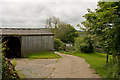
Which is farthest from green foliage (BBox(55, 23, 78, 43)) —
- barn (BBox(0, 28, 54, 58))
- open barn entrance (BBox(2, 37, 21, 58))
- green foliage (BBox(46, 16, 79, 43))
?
open barn entrance (BBox(2, 37, 21, 58))

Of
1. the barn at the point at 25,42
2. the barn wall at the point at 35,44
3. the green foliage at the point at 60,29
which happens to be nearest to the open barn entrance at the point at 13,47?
the barn at the point at 25,42

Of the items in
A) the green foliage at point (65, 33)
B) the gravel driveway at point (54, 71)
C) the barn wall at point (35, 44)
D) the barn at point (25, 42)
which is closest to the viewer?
the gravel driveway at point (54, 71)

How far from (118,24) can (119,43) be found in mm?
816

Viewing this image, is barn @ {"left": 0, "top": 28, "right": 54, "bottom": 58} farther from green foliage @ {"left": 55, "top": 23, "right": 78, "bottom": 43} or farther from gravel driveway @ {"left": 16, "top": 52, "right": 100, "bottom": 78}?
green foliage @ {"left": 55, "top": 23, "right": 78, "bottom": 43}

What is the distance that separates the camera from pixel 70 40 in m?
28.7

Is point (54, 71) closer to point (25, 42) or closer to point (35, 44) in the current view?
point (25, 42)

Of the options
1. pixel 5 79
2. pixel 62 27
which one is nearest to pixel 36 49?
pixel 5 79

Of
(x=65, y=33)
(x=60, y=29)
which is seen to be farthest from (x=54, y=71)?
(x=65, y=33)

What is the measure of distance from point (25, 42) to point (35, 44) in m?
1.15

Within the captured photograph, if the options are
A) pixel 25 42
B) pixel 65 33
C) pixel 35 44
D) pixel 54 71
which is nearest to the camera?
pixel 54 71

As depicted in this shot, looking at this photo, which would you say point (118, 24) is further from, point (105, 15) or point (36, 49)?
point (36, 49)

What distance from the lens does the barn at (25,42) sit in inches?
451

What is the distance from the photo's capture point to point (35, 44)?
40.6 feet

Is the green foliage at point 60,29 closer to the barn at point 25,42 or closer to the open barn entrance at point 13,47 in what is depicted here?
the barn at point 25,42
